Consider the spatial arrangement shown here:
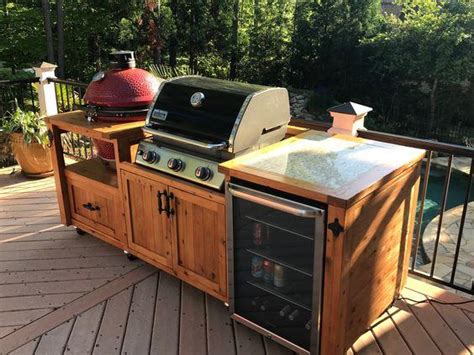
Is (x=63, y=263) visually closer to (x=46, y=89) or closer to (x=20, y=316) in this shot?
(x=20, y=316)

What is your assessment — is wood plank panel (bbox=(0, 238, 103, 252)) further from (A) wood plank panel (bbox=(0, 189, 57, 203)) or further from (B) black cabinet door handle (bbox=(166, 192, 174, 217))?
(B) black cabinet door handle (bbox=(166, 192, 174, 217))

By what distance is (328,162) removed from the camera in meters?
2.17

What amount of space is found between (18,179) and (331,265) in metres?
3.69

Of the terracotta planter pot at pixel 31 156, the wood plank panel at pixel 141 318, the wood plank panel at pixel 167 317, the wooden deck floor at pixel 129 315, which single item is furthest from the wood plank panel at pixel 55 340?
the terracotta planter pot at pixel 31 156

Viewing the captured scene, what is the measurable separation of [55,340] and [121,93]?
149cm

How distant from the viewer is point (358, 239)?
195cm

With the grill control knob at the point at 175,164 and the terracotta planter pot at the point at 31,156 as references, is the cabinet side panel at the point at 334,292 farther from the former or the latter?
the terracotta planter pot at the point at 31,156

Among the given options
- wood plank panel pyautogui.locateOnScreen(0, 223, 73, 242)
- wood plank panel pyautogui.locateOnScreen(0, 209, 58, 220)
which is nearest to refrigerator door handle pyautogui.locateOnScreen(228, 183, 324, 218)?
wood plank panel pyautogui.locateOnScreen(0, 223, 73, 242)

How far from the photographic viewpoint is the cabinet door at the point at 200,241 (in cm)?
236

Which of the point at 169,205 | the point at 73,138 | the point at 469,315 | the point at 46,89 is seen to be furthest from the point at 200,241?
the point at 46,89

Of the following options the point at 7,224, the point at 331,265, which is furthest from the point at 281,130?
the point at 7,224

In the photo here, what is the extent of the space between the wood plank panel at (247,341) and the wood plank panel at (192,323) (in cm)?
17

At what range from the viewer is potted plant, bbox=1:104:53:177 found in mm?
4375

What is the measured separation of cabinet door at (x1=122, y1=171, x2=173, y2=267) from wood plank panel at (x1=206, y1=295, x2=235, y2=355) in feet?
1.16
